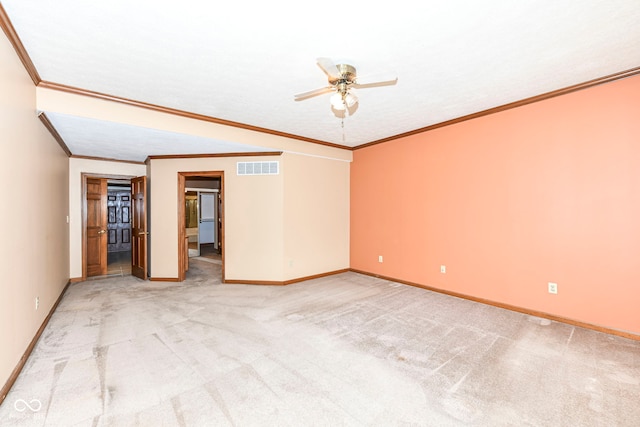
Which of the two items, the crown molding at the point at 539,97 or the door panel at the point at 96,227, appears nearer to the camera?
the crown molding at the point at 539,97

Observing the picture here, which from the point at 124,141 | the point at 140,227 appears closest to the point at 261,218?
the point at 124,141

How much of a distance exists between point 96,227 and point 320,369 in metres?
5.74

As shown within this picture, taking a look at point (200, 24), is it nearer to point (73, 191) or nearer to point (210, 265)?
point (73, 191)

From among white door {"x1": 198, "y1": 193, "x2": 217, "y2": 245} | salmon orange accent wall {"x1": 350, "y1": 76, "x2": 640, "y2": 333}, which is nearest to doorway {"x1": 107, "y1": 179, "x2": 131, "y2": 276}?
white door {"x1": 198, "y1": 193, "x2": 217, "y2": 245}

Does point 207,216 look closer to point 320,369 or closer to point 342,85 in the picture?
point 342,85

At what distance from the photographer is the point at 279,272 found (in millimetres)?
5031

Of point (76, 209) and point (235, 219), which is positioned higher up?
point (76, 209)

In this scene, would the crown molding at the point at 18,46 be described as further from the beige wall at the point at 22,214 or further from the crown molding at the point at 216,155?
the crown molding at the point at 216,155

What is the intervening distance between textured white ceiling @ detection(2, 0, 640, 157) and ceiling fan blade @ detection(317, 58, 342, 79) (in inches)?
5.6

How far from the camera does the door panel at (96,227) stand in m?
5.63

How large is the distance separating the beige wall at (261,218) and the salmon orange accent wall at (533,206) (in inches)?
58.6


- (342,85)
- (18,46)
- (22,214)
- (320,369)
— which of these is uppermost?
(18,46)

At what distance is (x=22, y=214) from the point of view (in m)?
2.43

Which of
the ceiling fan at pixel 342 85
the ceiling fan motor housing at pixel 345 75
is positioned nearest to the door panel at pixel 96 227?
the ceiling fan at pixel 342 85
